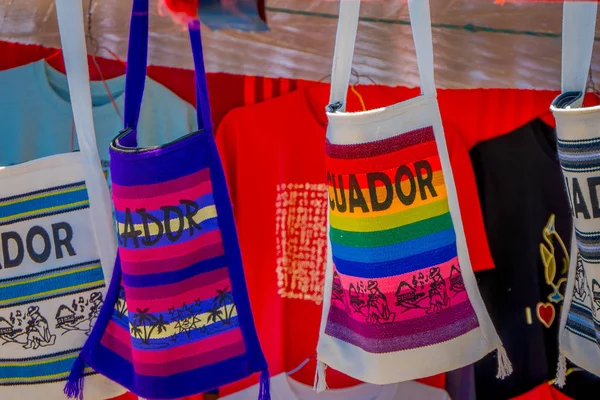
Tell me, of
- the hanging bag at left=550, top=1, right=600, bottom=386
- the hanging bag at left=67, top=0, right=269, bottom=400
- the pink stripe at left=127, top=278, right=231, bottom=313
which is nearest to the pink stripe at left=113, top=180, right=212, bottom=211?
the hanging bag at left=67, top=0, right=269, bottom=400

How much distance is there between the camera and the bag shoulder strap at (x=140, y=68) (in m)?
0.61

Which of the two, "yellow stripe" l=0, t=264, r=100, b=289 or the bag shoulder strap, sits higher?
the bag shoulder strap

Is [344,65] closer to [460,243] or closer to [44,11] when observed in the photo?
[460,243]

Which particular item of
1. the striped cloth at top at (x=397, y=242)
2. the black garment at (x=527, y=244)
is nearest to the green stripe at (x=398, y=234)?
the striped cloth at top at (x=397, y=242)

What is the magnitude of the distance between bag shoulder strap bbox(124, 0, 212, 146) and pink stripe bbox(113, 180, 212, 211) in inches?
2.7

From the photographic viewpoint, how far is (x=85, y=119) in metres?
0.70

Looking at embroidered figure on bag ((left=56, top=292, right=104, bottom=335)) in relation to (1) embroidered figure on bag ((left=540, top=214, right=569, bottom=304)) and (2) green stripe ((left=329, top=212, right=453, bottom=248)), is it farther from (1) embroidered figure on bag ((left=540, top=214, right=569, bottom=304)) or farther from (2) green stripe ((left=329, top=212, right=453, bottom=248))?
(1) embroidered figure on bag ((left=540, top=214, right=569, bottom=304))

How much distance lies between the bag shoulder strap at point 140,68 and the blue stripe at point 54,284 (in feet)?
0.64

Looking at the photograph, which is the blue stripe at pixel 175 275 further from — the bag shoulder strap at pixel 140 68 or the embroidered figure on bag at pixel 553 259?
the embroidered figure on bag at pixel 553 259

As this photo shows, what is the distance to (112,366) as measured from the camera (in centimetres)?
73

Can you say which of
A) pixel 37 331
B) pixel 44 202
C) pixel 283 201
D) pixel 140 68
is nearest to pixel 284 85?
pixel 283 201

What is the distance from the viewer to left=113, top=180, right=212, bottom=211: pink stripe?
2.11 feet

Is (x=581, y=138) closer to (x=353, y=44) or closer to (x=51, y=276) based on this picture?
(x=353, y=44)

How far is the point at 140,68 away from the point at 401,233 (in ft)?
1.17
